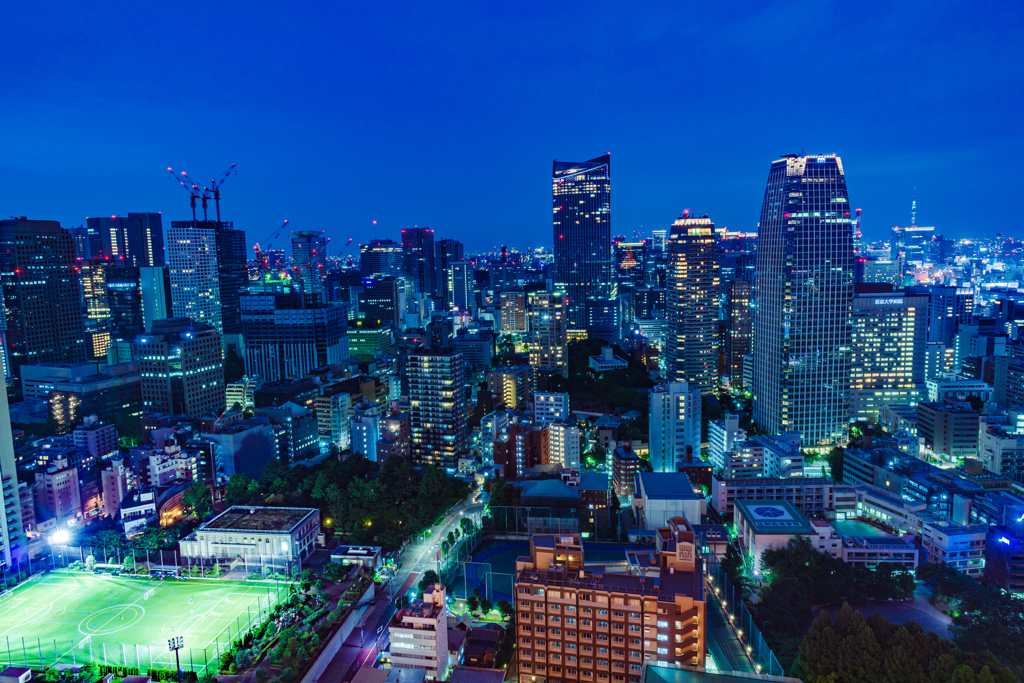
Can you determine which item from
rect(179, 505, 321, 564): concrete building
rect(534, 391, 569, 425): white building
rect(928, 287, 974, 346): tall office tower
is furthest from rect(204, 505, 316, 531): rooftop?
rect(928, 287, 974, 346): tall office tower

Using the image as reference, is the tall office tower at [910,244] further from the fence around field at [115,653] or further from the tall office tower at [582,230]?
the fence around field at [115,653]

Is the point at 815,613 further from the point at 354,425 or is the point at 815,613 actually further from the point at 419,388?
the point at 354,425

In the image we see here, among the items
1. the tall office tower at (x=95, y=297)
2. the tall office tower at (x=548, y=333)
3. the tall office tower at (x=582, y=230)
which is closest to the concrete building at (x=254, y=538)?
the tall office tower at (x=548, y=333)

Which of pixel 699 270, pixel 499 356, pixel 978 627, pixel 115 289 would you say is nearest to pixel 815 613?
pixel 978 627

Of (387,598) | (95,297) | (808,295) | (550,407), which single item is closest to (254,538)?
(387,598)

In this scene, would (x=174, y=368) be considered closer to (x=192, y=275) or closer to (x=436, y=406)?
(x=436, y=406)
